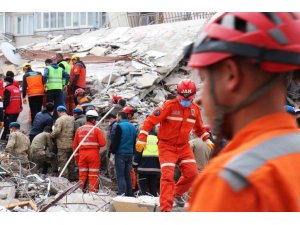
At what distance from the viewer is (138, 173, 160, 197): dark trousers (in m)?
10.1

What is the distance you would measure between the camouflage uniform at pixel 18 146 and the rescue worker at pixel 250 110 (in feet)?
32.8

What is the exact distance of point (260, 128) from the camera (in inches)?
62.7

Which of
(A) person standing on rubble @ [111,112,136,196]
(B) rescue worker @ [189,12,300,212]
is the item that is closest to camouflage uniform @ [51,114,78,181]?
(A) person standing on rubble @ [111,112,136,196]

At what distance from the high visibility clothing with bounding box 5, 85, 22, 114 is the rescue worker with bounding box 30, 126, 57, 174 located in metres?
1.68

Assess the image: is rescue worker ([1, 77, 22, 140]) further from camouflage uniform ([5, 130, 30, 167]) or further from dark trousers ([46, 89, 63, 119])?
camouflage uniform ([5, 130, 30, 167])

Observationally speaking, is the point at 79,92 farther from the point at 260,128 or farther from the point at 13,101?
the point at 260,128

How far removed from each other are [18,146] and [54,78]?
2.53 meters

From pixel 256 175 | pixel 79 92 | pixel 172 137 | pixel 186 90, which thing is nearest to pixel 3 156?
pixel 79 92

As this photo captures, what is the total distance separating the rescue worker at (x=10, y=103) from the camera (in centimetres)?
1321

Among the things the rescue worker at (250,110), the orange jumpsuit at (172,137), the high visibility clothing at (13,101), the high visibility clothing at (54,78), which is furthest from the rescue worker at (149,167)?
the rescue worker at (250,110)

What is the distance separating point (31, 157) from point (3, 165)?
1246 mm

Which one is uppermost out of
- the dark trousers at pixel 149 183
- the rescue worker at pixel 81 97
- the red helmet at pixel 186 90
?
the red helmet at pixel 186 90

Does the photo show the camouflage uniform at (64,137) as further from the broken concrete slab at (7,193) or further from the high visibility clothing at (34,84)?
the broken concrete slab at (7,193)

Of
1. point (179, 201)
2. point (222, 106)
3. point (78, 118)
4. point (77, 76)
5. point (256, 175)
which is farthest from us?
point (77, 76)
